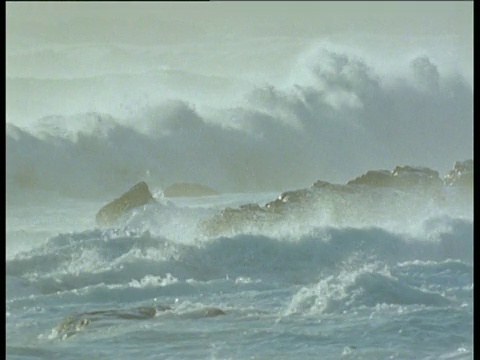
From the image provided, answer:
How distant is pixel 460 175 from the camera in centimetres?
565

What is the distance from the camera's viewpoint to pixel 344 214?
5.62 metres

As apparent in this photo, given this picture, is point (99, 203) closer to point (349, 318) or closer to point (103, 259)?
point (103, 259)

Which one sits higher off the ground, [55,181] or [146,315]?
[55,181]

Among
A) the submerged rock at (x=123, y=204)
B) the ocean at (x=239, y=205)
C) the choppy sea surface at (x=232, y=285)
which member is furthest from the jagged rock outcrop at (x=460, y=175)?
the submerged rock at (x=123, y=204)

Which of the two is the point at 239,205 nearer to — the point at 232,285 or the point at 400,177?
the point at 232,285

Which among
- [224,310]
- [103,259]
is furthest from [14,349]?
[224,310]

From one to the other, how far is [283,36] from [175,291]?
136 centimetres

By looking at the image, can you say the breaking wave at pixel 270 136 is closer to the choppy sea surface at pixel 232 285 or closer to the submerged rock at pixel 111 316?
the choppy sea surface at pixel 232 285

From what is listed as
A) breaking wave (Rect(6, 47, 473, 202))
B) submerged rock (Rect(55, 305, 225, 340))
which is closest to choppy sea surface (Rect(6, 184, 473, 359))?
submerged rock (Rect(55, 305, 225, 340))

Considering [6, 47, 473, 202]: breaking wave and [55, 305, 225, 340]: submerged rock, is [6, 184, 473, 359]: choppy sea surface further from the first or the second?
[6, 47, 473, 202]: breaking wave

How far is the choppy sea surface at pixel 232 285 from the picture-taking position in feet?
17.1

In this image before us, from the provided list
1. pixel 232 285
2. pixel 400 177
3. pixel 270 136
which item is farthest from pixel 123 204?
pixel 400 177

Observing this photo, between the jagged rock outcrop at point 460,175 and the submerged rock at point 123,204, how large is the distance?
1.51 metres

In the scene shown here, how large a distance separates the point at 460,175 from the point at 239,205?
44.8 inches
